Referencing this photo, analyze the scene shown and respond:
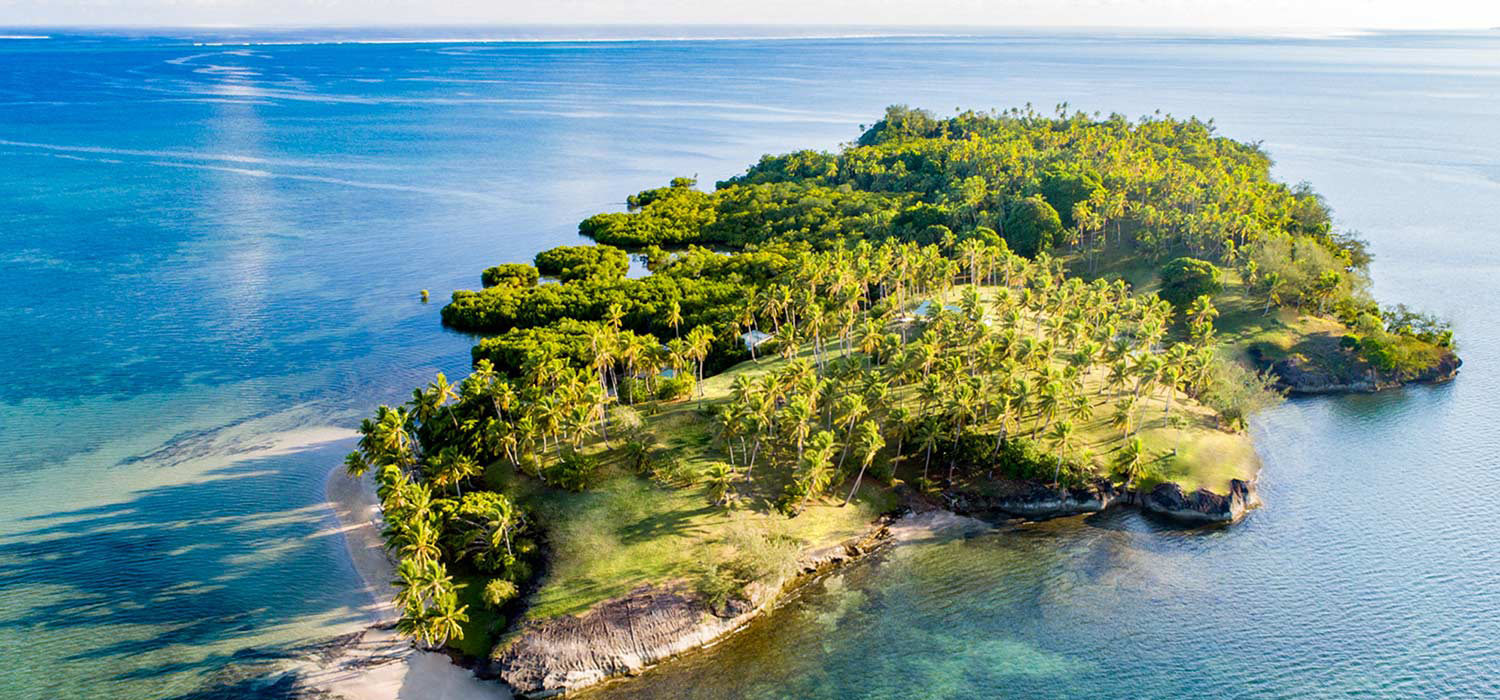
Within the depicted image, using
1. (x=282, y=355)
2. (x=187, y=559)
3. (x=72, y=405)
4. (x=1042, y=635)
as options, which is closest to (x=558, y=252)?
(x=282, y=355)

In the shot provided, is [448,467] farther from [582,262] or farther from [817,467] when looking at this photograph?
[582,262]

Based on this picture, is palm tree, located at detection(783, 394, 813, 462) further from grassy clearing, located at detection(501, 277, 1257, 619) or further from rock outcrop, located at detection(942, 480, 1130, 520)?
rock outcrop, located at detection(942, 480, 1130, 520)

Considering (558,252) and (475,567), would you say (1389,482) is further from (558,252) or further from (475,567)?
(558,252)

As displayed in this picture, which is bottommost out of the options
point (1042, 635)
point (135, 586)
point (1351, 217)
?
point (135, 586)

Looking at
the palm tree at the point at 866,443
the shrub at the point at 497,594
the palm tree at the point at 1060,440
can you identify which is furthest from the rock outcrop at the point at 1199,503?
the shrub at the point at 497,594

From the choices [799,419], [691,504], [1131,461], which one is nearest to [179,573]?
[691,504]

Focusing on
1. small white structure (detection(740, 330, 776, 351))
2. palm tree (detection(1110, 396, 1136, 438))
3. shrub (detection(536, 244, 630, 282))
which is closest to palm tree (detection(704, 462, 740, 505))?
small white structure (detection(740, 330, 776, 351))

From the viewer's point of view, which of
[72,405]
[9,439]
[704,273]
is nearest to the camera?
[9,439]
